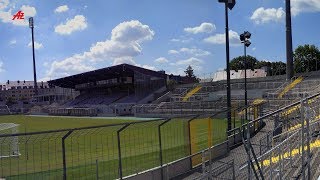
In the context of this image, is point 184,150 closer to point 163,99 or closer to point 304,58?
point 163,99

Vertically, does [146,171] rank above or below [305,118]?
below

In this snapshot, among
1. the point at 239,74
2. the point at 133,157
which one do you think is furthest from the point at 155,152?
the point at 239,74

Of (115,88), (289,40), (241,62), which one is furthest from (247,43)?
(241,62)

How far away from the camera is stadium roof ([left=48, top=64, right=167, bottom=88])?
2973 inches

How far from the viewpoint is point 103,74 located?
8512cm

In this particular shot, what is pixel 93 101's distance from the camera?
91688mm

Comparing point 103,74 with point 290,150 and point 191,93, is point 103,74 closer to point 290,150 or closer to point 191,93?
point 191,93

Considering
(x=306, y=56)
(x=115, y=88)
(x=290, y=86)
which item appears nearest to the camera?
(x=290, y=86)

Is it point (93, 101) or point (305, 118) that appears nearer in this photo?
point (305, 118)

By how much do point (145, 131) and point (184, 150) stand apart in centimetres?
715

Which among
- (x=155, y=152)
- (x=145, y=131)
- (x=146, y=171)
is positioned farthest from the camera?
(x=145, y=131)

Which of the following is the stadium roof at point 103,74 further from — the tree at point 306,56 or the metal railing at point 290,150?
the metal railing at point 290,150

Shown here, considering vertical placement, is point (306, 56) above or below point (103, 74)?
above

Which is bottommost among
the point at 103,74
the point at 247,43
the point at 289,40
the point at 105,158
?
the point at 105,158
